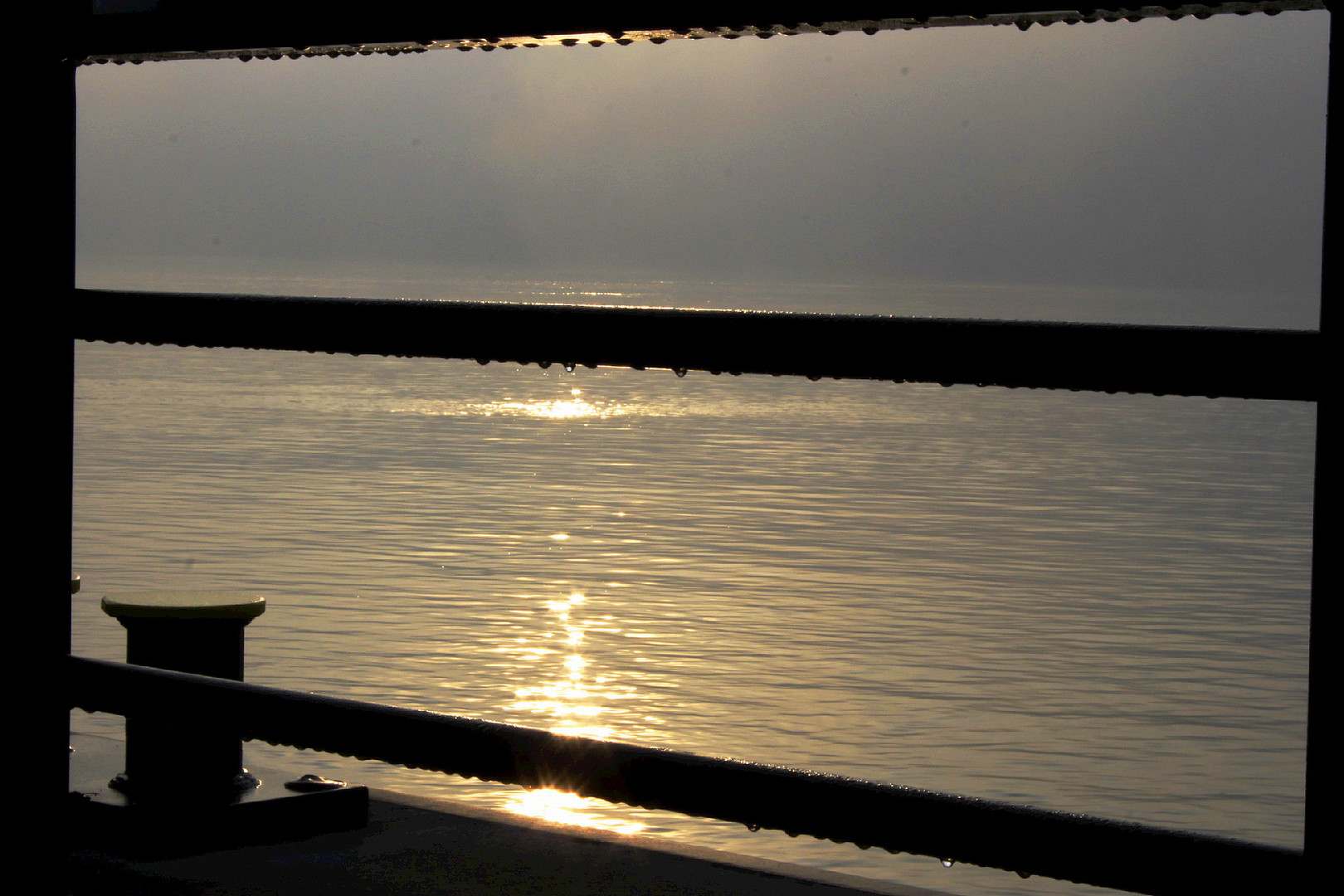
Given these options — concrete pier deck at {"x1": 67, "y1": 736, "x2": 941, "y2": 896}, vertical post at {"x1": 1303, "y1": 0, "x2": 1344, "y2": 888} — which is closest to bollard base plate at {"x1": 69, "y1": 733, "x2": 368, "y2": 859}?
concrete pier deck at {"x1": 67, "y1": 736, "x2": 941, "y2": 896}

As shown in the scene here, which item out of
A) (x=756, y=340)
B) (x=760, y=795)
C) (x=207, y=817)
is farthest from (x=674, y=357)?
(x=207, y=817)

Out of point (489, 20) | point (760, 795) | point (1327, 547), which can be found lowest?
point (760, 795)

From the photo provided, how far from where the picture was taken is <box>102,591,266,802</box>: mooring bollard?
5.30 m

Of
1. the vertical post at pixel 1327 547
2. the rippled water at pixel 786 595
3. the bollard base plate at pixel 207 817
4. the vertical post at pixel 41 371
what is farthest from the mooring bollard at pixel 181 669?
the vertical post at pixel 1327 547

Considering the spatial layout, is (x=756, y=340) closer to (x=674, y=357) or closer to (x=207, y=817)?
(x=674, y=357)

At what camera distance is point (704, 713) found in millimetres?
8898

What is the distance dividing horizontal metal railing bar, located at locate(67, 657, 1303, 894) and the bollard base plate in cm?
265

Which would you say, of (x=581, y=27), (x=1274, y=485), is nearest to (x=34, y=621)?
(x=581, y=27)

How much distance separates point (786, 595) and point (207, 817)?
26.3 ft

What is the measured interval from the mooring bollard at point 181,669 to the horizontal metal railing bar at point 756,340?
9.37 ft

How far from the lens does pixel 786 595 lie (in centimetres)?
1275

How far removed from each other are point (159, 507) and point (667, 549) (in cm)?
548

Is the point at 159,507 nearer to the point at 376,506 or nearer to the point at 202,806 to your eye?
the point at 376,506

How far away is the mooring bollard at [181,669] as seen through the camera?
5.30m
